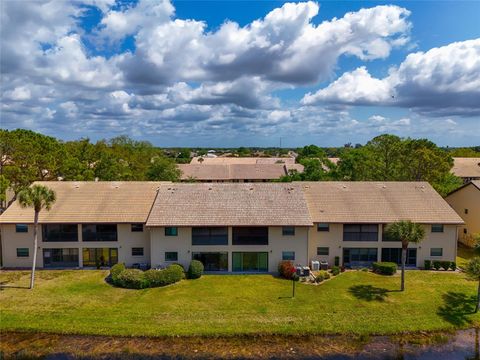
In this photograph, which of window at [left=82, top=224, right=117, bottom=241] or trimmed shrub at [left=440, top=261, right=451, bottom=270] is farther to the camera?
window at [left=82, top=224, right=117, bottom=241]

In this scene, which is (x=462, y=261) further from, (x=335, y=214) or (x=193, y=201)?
(x=193, y=201)

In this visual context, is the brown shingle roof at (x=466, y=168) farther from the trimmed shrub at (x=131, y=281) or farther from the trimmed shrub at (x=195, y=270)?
the trimmed shrub at (x=131, y=281)

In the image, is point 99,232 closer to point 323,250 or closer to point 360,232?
point 323,250

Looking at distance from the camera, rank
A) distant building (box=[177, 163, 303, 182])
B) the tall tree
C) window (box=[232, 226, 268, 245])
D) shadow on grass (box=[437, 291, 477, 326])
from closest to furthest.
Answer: shadow on grass (box=[437, 291, 477, 326]) → window (box=[232, 226, 268, 245]) → the tall tree → distant building (box=[177, 163, 303, 182])

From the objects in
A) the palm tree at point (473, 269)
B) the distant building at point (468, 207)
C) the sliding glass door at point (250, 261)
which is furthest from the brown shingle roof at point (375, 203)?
the palm tree at point (473, 269)

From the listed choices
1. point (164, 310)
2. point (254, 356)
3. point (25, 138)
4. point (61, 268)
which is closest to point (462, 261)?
point (254, 356)

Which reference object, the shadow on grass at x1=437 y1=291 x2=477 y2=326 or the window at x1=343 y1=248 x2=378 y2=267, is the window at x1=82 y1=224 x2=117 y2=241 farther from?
the shadow on grass at x1=437 y1=291 x2=477 y2=326

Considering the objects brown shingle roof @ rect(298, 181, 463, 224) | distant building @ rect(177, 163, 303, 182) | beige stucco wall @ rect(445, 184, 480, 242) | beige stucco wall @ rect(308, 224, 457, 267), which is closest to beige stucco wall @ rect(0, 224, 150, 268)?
beige stucco wall @ rect(308, 224, 457, 267)
